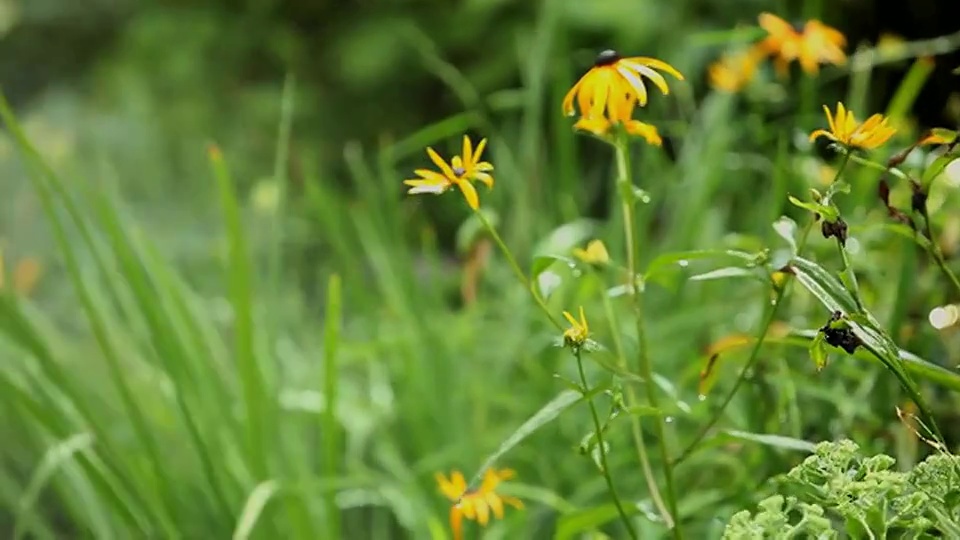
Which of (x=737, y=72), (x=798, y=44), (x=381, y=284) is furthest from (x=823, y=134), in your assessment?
(x=381, y=284)

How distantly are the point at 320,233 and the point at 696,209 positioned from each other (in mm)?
888

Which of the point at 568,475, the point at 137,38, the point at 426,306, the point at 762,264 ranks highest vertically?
the point at 137,38

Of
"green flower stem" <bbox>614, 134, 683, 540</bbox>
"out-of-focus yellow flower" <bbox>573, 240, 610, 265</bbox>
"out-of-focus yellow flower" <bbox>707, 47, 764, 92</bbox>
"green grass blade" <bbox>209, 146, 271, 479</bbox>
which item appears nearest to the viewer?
"green flower stem" <bbox>614, 134, 683, 540</bbox>

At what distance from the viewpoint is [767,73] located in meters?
1.48

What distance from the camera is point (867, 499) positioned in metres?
0.40

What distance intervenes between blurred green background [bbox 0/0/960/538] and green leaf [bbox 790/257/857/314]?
0.17 m

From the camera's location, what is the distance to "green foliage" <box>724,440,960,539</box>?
1.31 feet

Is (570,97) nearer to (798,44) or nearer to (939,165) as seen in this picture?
(939,165)

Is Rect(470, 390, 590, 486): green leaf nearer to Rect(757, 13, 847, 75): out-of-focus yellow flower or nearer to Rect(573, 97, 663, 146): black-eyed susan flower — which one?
Rect(573, 97, 663, 146): black-eyed susan flower

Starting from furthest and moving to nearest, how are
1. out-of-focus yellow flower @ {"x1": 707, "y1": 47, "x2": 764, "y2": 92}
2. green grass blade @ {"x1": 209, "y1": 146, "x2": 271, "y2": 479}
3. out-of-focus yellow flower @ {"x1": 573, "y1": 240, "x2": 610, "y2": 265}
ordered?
out-of-focus yellow flower @ {"x1": 707, "y1": 47, "x2": 764, "y2": 92} → green grass blade @ {"x1": 209, "y1": 146, "x2": 271, "y2": 479} → out-of-focus yellow flower @ {"x1": 573, "y1": 240, "x2": 610, "y2": 265}

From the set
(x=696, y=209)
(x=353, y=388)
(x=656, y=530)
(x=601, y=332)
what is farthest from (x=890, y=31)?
(x=656, y=530)

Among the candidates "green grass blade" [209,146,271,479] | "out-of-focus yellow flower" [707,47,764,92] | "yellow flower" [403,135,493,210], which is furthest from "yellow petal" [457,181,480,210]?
"out-of-focus yellow flower" [707,47,764,92]

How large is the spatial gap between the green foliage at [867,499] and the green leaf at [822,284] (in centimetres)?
6

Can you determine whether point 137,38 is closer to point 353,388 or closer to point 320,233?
point 320,233
